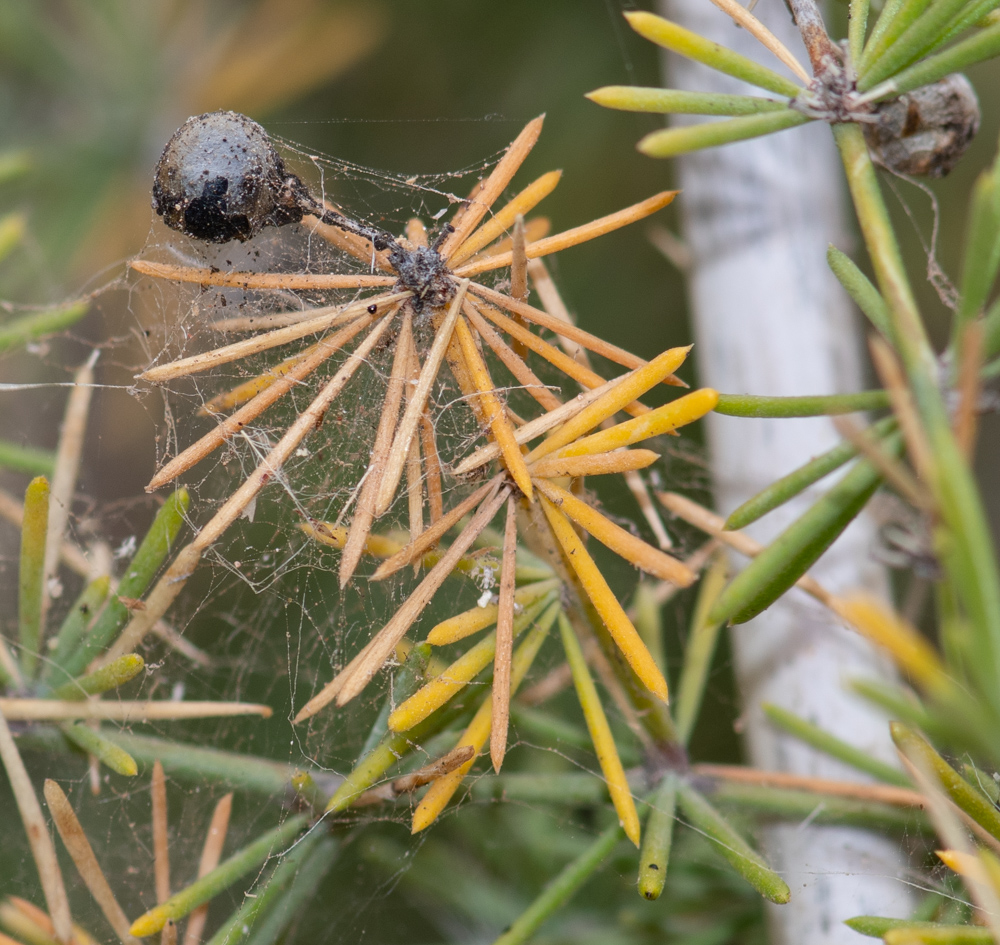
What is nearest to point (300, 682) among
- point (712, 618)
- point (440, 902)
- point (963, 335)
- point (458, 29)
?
point (440, 902)

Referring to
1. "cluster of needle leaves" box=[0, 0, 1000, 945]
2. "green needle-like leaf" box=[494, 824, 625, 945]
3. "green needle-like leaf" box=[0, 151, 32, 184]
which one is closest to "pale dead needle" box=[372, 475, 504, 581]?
"cluster of needle leaves" box=[0, 0, 1000, 945]

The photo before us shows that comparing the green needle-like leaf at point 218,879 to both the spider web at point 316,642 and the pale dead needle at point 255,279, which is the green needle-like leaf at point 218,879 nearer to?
the spider web at point 316,642

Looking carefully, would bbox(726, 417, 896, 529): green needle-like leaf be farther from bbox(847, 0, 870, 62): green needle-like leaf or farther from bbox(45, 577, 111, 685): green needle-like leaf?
bbox(45, 577, 111, 685): green needle-like leaf

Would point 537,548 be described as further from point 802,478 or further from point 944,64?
point 944,64

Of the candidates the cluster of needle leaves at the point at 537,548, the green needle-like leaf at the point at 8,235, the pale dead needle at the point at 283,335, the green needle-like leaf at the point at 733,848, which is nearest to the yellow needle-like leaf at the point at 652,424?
the cluster of needle leaves at the point at 537,548

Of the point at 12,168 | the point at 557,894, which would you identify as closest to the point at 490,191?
the point at 557,894

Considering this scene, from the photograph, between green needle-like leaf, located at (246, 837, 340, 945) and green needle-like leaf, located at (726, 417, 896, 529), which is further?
green needle-like leaf, located at (246, 837, 340, 945)
